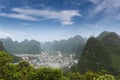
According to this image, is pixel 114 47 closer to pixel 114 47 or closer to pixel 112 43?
pixel 114 47

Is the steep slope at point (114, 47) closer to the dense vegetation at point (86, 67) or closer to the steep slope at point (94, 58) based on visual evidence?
the dense vegetation at point (86, 67)

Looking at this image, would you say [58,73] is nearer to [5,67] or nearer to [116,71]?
[5,67]

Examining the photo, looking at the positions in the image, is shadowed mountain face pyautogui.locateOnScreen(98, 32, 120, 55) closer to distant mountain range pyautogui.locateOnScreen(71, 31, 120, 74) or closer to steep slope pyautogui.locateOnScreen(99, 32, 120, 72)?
steep slope pyautogui.locateOnScreen(99, 32, 120, 72)

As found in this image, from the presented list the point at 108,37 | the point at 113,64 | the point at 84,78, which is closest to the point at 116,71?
the point at 113,64

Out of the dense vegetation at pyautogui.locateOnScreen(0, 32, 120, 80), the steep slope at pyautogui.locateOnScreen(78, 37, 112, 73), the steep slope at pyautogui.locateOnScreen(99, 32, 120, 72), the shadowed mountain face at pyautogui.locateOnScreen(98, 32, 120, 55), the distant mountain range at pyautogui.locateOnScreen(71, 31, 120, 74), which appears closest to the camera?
the dense vegetation at pyautogui.locateOnScreen(0, 32, 120, 80)

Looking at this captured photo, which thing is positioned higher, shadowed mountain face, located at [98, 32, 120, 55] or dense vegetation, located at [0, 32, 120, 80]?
shadowed mountain face, located at [98, 32, 120, 55]

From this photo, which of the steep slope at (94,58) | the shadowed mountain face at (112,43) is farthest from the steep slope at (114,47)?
the steep slope at (94,58)

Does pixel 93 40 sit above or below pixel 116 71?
above

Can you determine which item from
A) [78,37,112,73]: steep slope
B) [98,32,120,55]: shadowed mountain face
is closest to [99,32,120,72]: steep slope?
[98,32,120,55]: shadowed mountain face
